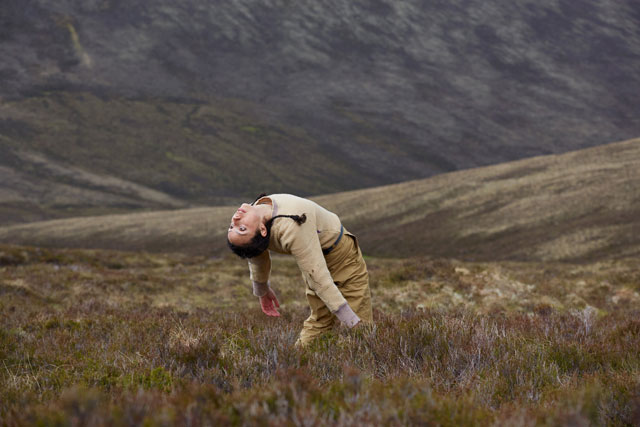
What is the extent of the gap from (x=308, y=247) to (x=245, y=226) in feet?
2.10

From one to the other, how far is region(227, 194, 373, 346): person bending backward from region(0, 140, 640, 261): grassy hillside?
3738 centimetres

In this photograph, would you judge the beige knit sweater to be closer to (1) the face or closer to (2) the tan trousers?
(1) the face

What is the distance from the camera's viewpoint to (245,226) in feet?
16.8

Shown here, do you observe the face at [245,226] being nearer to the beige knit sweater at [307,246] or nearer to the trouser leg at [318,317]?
the beige knit sweater at [307,246]

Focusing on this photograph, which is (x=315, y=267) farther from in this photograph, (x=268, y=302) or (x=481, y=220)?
(x=481, y=220)

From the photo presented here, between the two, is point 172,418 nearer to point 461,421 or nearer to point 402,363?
point 461,421

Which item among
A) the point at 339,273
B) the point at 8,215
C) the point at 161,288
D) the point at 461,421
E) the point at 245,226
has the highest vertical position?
the point at 461,421

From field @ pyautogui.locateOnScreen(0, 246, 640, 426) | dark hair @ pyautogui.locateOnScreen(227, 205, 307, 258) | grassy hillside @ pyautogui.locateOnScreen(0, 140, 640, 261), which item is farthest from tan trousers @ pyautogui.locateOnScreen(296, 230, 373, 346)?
grassy hillside @ pyautogui.locateOnScreen(0, 140, 640, 261)

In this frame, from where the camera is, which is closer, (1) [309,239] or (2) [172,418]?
(2) [172,418]

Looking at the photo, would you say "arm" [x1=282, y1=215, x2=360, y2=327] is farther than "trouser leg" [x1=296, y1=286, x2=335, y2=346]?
No

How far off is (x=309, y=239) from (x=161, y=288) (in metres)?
14.0

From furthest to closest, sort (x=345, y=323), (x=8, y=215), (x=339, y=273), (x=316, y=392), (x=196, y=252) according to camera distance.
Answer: (x=8, y=215) < (x=196, y=252) < (x=339, y=273) < (x=345, y=323) < (x=316, y=392)

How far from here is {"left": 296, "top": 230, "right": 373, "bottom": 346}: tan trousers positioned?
5.84 metres

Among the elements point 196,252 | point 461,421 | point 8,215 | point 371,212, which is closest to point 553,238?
point 371,212
